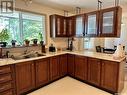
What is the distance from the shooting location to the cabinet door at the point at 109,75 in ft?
8.43

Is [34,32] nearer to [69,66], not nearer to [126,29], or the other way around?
[69,66]

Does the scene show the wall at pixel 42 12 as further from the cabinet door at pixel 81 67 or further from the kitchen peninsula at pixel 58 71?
the cabinet door at pixel 81 67

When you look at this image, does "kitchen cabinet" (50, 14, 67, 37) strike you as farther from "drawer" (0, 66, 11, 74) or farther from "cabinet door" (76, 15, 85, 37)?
"drawer" (0, 66, 11, 74)

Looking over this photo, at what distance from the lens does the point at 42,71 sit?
2.97 m

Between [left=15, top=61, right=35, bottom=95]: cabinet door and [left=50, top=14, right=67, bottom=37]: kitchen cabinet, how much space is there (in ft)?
4.87

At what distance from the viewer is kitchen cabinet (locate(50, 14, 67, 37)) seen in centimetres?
372

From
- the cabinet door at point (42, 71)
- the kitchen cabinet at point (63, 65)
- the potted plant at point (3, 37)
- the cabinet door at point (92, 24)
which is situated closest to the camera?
the potted plant at point (3, 37)

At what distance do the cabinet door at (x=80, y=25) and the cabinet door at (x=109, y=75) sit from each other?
1322 mm

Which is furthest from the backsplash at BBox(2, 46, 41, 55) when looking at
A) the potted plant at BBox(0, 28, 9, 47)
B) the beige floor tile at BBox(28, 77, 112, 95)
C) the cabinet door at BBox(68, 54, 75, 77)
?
the beige floor tile at BBox(28, 77, 112, 95)

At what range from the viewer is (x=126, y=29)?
6711 millimetres

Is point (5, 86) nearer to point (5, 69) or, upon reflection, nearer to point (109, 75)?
point (5, 69)

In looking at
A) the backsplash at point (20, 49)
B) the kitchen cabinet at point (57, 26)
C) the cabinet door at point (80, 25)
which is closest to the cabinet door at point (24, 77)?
the backsplash at point (20, 49)

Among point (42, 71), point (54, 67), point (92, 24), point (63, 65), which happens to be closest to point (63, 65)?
point (63, 65)

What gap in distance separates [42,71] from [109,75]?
1.68 meters
